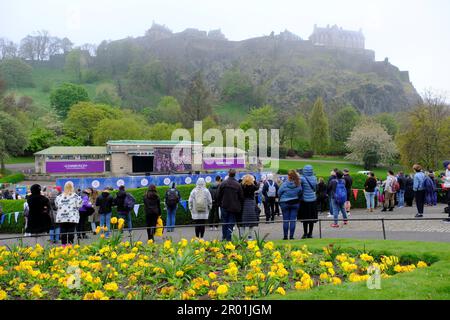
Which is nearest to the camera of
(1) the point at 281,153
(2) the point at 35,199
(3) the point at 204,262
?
(3) the point at 204,262

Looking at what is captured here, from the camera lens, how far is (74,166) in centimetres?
5425

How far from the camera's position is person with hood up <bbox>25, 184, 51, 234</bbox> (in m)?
10.4

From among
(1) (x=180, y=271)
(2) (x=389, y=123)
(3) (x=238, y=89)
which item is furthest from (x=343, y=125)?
(1) (x=180, y=271)

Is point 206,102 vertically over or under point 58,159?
over

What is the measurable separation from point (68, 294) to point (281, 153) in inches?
3211

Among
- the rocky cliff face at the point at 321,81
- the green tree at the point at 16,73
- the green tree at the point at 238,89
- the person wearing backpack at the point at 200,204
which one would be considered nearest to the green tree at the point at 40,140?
the person wearing backpack at the point at 200,204

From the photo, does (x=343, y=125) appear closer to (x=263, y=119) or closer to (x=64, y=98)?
(x=263, y=119)

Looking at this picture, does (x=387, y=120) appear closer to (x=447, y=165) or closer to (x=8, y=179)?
(x=8, y=179)

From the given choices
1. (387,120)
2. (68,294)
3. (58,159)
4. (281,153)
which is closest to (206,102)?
(281,153)

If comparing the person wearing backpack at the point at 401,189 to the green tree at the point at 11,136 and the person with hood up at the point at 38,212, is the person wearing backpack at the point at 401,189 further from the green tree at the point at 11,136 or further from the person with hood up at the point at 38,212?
the green tree at the point at 11,136

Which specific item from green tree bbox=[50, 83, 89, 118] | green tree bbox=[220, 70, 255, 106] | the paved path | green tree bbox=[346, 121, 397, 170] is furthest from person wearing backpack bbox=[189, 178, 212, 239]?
green tree bbox=[220, 70, 255, 106]

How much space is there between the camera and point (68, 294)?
22.2 feet

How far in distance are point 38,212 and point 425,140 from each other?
153 ft

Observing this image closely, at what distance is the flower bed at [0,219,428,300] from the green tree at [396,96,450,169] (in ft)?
145
